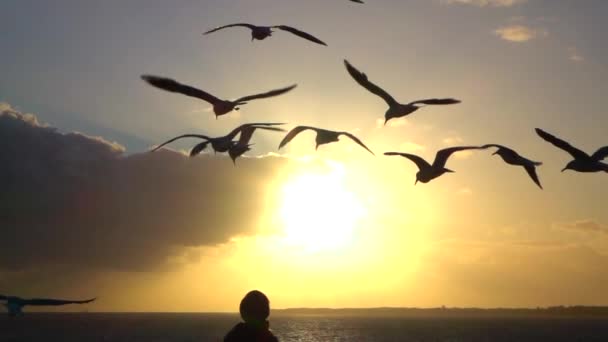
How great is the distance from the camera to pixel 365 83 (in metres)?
13.9

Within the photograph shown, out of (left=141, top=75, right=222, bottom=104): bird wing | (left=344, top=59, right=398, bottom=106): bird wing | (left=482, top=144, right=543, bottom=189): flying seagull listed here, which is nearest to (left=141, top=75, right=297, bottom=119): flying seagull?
(left=141, top=75, right=222, bottom=104): bird wing

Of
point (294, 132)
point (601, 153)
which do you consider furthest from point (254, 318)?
point (601, 153)

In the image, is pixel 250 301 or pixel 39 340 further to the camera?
pixel 39 340

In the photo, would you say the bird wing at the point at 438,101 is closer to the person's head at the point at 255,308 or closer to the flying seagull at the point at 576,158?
the flying seagull at the point at 576,158

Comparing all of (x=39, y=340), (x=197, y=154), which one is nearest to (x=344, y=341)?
(x=39, y=340)

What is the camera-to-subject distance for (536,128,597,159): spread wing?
488 inches

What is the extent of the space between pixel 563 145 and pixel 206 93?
270 inches

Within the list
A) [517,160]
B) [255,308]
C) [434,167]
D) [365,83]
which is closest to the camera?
[255,308]

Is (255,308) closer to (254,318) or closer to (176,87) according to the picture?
(254,318)

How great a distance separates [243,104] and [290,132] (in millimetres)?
1083

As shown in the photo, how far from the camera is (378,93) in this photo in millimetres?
13883

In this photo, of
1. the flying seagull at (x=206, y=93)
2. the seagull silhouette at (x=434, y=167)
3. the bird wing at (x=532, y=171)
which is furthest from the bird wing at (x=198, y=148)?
the bird wing at (x=532, y=171)

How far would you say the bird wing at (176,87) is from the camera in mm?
12625

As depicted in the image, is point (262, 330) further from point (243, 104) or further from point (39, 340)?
point (39, 340)
